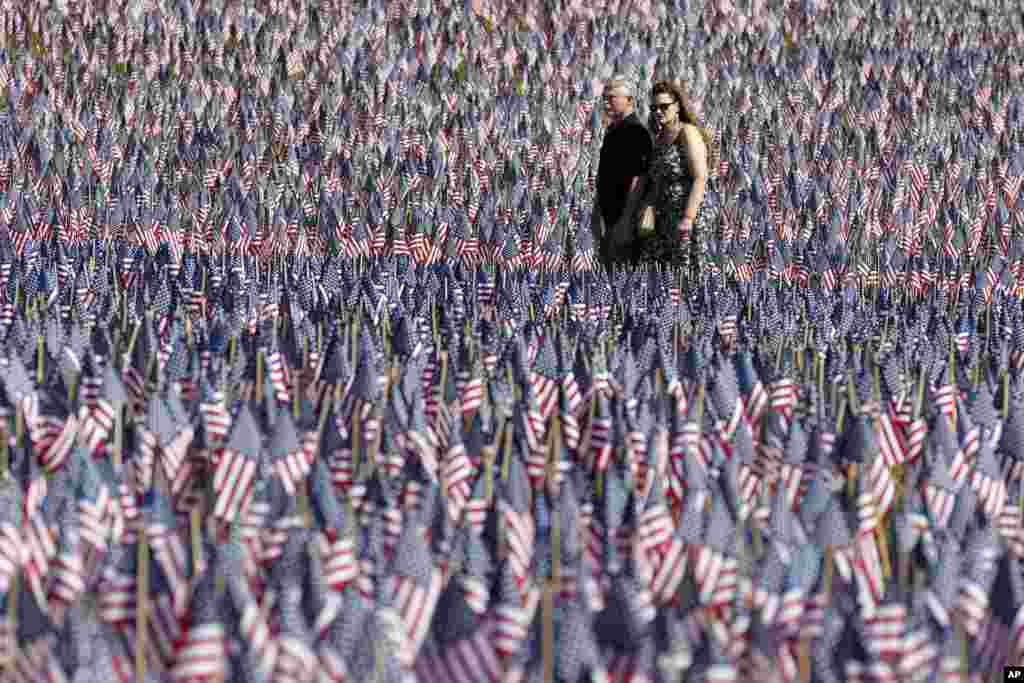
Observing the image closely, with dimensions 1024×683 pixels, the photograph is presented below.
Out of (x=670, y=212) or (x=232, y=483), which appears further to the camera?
(x=670, y=212)

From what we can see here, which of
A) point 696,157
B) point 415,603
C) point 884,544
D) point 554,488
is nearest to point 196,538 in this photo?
point 415,603

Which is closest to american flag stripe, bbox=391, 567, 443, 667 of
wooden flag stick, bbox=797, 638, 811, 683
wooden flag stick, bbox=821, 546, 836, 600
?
wooden flag stick, bbox=797, 638, 811, 683

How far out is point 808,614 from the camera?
5086 millimetres

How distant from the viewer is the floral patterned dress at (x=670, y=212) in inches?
444

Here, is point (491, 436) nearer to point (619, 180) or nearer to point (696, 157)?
point (696, 157)

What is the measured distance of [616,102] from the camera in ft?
35.7

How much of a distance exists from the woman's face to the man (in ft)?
0.91

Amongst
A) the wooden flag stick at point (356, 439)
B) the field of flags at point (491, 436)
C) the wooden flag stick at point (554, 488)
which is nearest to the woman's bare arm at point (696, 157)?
the field of flags at point (491, 436)

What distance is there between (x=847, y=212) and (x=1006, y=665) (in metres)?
12.8

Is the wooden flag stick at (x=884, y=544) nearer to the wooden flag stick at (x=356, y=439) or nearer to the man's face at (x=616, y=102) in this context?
the wooden flag stick at (x=356, y=439)

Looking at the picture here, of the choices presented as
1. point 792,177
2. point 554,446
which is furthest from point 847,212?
point 554,446

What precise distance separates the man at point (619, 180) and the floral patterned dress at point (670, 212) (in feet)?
0.44

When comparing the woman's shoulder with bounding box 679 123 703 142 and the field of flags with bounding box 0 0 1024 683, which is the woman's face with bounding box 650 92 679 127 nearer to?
the woman's shoulder with bounding box 679 123 703 142

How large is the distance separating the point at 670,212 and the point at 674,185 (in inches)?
9.8
